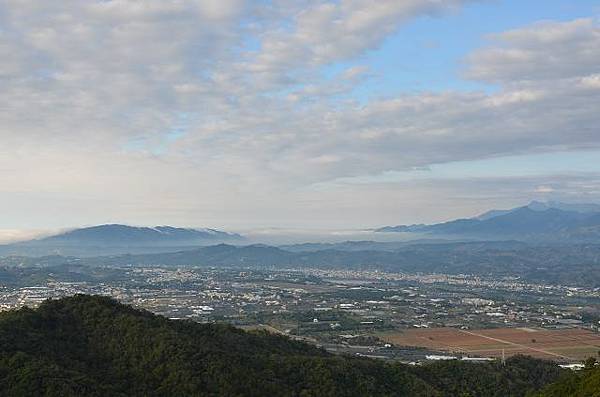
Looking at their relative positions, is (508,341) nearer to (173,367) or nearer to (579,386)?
(579,386)

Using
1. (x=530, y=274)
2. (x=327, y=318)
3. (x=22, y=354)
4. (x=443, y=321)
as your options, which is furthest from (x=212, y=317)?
(x=530, y=274)

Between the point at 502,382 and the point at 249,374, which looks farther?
the point at 502,382

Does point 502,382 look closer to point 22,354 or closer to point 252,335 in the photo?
point 252,335

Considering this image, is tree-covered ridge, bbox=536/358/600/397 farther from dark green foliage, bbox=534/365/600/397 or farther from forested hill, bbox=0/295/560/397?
forested hill, bbox=0/295/560/397

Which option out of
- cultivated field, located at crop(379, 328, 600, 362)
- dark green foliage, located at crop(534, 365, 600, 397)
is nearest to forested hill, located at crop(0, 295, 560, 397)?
dark green foliage, located at crop(534, 365, 600, 397)

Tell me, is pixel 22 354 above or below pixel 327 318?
above

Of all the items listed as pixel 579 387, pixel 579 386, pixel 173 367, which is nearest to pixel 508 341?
pixel 579 386

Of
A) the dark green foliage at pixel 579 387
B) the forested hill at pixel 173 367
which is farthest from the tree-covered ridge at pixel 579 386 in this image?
the forested hill at pixel 173 367
